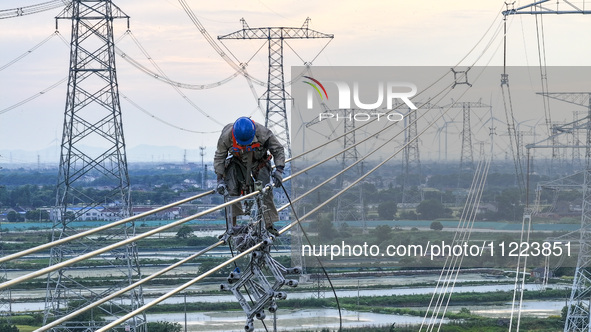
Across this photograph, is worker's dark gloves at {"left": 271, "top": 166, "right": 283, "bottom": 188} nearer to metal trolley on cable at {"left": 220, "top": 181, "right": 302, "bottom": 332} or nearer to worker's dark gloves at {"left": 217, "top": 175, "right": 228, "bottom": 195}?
metal trolley on cable at {"left": 220, "top": 181, "right": 302, "bottom": 332}

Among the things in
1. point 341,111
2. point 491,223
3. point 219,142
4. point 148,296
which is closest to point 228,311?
point 148,296

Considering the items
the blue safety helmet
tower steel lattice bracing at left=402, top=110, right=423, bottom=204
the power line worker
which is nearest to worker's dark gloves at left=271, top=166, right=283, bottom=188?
the power line worker

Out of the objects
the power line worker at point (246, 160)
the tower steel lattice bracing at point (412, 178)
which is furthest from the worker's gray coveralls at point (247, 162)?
the tower steel lattice bracing at point (412, 178)

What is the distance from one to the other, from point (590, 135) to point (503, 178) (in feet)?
95.7

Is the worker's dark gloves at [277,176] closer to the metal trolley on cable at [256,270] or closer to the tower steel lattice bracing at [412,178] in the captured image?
the metal trolley on cable at [256,270]

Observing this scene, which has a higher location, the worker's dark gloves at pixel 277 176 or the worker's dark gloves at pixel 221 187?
the worker's dark gloves at pixel 277 176

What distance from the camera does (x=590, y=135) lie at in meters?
22.3

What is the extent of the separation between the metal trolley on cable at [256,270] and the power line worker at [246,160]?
0.19ft

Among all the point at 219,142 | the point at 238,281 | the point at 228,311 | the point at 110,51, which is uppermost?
the point at 110,51

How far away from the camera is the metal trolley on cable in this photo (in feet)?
15.9

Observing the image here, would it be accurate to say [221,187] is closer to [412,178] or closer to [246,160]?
→ [246,160]

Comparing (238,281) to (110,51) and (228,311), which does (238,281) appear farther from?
(228,311)

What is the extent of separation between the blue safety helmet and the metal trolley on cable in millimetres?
267

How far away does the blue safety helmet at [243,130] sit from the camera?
4.94 metres
